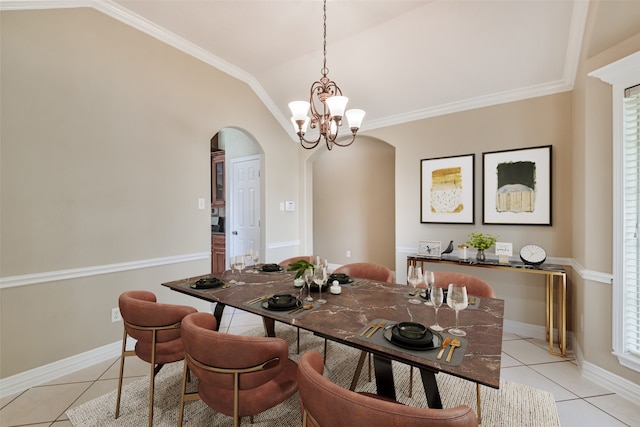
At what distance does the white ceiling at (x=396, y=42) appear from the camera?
2602 mm

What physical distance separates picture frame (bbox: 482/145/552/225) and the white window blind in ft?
2.82

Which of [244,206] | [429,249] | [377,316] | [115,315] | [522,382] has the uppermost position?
[244,206]

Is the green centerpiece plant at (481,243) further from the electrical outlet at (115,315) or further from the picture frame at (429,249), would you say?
the electrical outlet at (115,315)

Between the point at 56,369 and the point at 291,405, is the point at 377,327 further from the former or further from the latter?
the point at 56,369

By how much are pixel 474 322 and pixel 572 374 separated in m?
1.77

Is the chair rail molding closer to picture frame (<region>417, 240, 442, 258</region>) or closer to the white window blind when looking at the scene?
picture frame (<region>417, 240, 442, 258</region>)

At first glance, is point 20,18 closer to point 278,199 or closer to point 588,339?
point 278,199

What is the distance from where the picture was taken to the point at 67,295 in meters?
2.46

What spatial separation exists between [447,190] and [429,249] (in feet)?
2.54

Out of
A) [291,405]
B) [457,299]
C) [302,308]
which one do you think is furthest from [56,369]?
[457,299]

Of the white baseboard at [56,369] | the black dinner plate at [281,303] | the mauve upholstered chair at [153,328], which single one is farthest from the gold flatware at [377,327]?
the white baseboard at [56,369]

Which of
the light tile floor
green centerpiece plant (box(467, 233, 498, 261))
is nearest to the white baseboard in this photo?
the light tile floor

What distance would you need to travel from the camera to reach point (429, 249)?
11.5 ft

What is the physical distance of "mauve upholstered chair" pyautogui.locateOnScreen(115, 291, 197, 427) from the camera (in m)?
1.67
